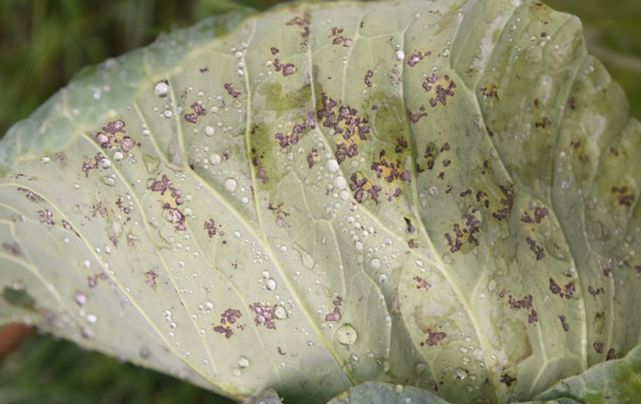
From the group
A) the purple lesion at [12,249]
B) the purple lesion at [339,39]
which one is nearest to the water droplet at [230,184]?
the purple lesion at [339,39]

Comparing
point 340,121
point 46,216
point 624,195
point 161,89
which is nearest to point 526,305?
point 624,195

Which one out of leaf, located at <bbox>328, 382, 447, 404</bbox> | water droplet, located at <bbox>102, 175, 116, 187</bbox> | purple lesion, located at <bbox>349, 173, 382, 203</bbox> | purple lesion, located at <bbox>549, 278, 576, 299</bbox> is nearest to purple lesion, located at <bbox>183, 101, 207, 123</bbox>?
water droplet, located at <bbox>102, 175, 116, 187</bbox>

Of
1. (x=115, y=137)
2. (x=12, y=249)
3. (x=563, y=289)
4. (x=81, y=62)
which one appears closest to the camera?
(x=115, y=137)

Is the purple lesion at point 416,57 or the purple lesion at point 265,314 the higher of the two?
the purple lesion at point 416,57

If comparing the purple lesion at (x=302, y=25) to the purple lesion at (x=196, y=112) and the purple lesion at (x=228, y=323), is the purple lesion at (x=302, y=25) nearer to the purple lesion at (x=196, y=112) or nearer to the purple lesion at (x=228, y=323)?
the purple lesion at (x=196, y=112)

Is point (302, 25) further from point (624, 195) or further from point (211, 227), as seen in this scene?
point (624, 195)
